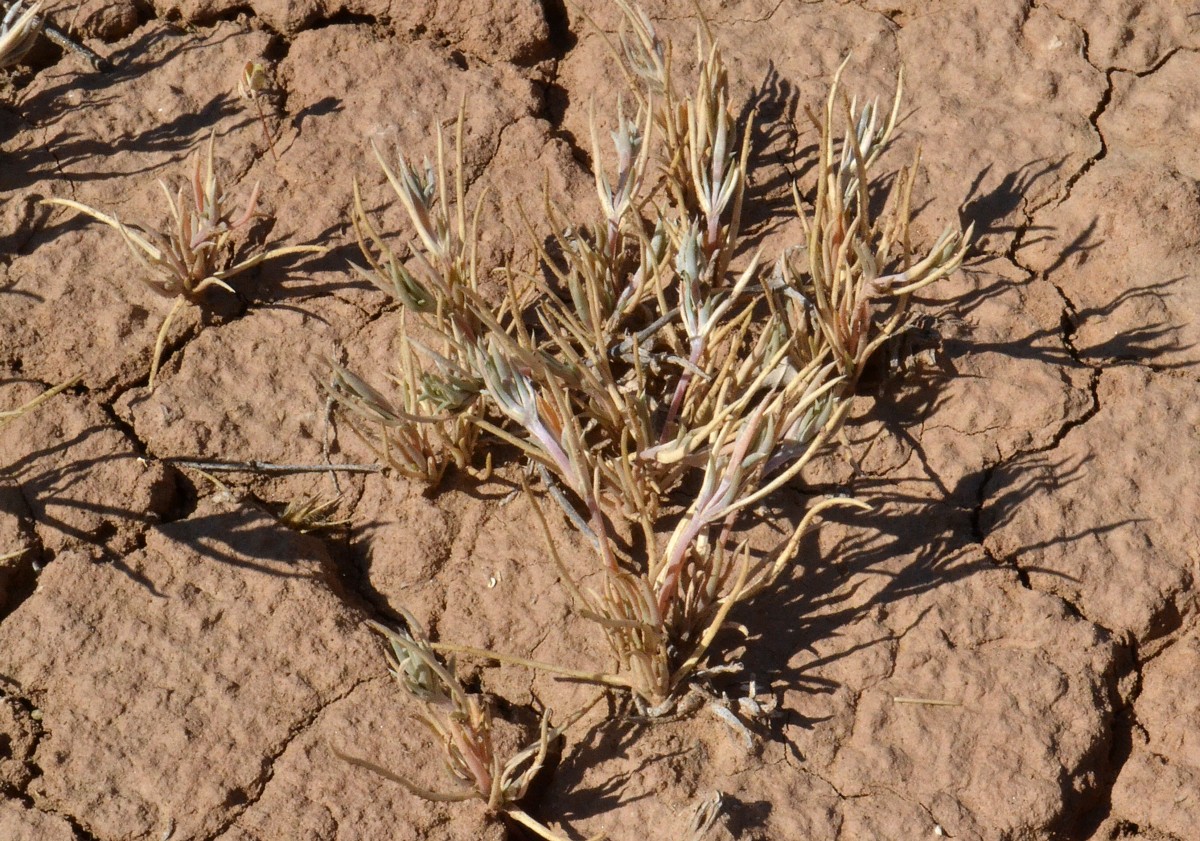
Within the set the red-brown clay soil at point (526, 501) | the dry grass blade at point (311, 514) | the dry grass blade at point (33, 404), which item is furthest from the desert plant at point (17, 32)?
the dry grass blade at point (311, 514)

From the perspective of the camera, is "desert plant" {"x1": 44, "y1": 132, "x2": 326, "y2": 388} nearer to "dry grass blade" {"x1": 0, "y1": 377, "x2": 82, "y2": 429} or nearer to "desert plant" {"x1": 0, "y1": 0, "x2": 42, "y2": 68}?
"dry grass blade" {"x1": 0, "y1": 377, "x2": 82, "y2": 429}

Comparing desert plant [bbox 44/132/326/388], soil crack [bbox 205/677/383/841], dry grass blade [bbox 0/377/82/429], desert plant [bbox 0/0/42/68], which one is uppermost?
desert plant [bbox 0/0/42/68]

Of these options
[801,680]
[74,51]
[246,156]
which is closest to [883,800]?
[801,680]

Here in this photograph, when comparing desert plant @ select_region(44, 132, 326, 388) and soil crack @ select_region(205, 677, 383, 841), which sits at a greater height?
desert plant @ select_region(44, 132, 326, 388)

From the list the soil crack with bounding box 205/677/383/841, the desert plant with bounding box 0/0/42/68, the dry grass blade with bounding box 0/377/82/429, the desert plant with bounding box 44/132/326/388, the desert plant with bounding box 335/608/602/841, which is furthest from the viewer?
Result: the desert plant with bounding box 0/0/42/68

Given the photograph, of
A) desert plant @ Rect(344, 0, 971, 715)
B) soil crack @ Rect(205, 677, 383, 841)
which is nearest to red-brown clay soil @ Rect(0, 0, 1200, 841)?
soil crack @ Rect(205, 677, 383, 841)

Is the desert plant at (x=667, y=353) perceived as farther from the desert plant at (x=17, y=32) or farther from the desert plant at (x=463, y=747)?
the desert plant at (x=17, y=32)

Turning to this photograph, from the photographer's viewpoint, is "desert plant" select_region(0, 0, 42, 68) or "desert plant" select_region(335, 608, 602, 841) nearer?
"desert plant" select_region(335, 608, 602, 841)
